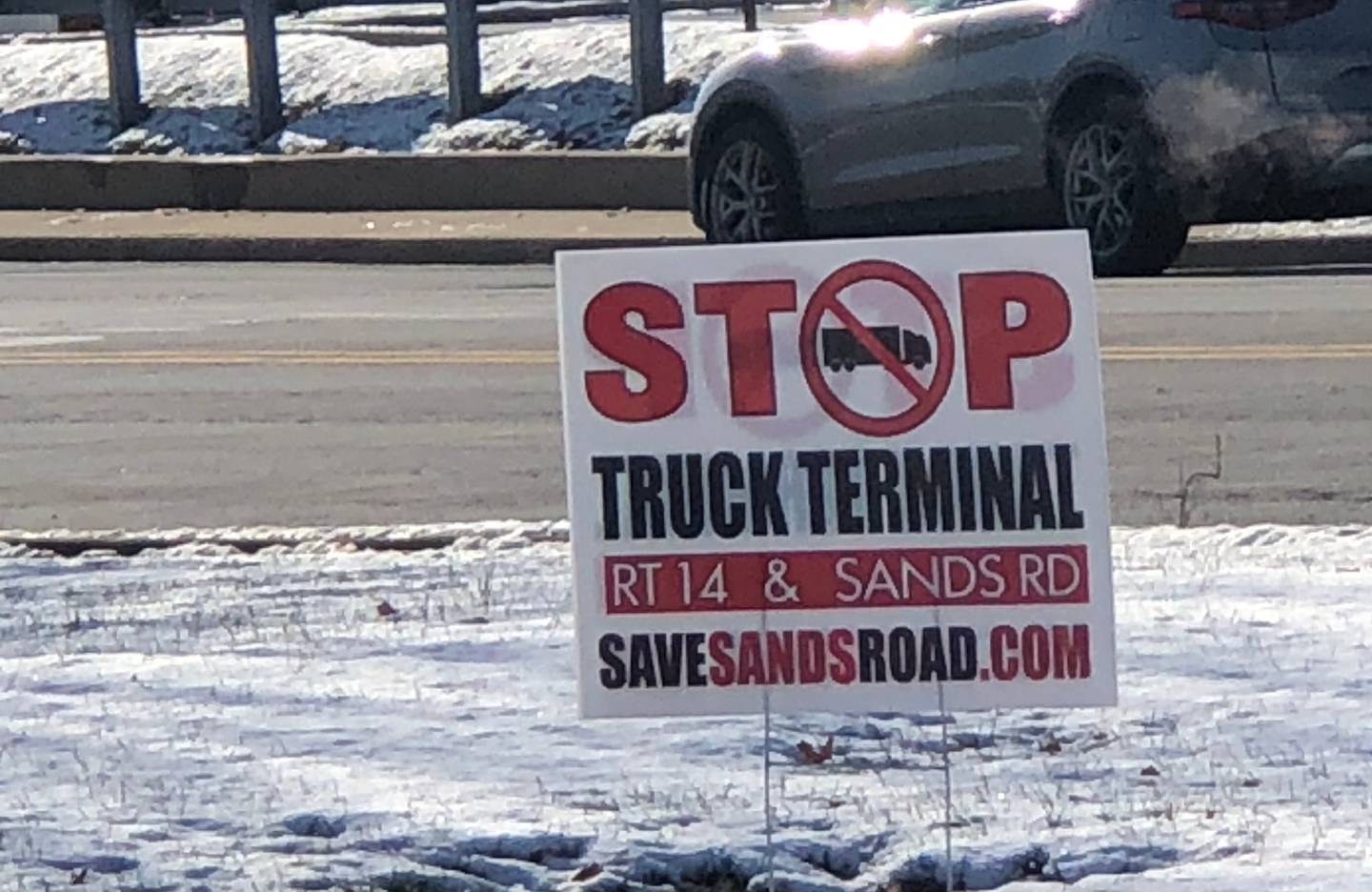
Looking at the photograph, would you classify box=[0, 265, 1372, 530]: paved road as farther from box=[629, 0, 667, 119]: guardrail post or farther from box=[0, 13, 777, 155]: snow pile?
box=[0, 13, 777, 155]: snow pile

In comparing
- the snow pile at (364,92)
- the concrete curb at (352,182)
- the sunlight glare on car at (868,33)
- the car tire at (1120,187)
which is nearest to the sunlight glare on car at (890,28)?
the sunlight glare on car at (868,33)

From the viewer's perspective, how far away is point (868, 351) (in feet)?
13.7

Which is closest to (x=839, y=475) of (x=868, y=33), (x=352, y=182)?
(x=868, y=33)

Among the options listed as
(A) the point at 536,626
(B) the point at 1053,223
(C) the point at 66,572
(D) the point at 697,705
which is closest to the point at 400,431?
(C) the point at 66,572

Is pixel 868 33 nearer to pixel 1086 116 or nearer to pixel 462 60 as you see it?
pixel 1086 116

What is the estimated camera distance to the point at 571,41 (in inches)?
801

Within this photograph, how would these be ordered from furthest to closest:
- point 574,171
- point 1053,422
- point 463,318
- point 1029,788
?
point 574,171 < point 463,318 < point 1029,788 < point 1053,422

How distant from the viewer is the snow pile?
19.2 metres

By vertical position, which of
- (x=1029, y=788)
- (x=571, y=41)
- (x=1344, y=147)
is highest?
(x=571, y=41)

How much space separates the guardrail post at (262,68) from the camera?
19.9 metres

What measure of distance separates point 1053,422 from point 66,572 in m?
3.35

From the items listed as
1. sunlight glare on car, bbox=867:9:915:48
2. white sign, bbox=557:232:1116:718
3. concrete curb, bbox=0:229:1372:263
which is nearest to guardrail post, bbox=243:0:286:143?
concrete curb, bbox=0:229:1372:263

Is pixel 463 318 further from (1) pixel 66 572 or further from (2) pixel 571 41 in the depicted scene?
(2) pixel 571 41

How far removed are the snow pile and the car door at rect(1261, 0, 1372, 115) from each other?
6103 mm
